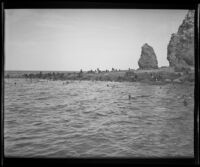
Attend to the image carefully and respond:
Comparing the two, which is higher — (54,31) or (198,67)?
(54,31)

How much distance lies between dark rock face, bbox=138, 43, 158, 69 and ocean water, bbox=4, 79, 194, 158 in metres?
0.36

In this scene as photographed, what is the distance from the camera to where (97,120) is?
2.79 metres

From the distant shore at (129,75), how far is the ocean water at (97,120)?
0.11 m

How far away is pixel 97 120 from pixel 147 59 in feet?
4.13

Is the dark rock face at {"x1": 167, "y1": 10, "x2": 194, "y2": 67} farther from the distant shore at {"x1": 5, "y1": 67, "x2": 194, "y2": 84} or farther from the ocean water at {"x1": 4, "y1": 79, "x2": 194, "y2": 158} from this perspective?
the ocean water at {"x1": 4, "y1": 79, "x2": 194, "y2": 158}

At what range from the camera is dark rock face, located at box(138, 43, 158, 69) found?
2.90 meters

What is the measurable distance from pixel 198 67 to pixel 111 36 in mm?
1529

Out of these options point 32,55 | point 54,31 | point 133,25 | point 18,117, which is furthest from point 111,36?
point 18,117

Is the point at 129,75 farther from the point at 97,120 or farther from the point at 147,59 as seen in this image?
the point at 97,120

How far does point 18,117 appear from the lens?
272cm
